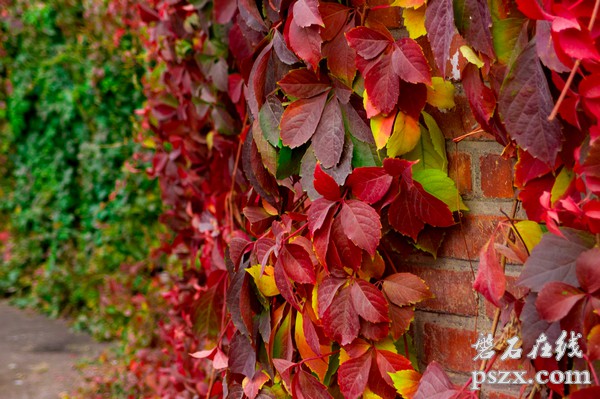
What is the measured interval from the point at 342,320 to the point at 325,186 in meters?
0.21

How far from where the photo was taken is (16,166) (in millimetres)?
5363

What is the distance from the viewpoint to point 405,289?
1.09 m

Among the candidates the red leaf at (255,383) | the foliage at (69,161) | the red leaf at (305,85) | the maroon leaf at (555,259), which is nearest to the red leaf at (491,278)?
the maroon leaf at (555,259)

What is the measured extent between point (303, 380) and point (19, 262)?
185 inches

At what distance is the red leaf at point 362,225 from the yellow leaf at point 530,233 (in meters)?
0.20

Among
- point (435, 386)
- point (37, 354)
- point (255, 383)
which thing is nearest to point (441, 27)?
point (435, 386)

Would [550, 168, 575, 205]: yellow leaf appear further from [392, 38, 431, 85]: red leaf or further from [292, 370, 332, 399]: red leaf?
[292, 370, 332, 399]: red leaf

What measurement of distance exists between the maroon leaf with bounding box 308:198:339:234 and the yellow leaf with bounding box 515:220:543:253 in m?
0.28

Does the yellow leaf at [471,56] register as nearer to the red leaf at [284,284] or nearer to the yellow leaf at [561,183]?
the yellow leaf at [561,183]

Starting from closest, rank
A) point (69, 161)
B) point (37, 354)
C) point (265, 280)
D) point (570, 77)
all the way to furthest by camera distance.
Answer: point (570, 77) < point (265, 280) < point (37, 354) < point (69, 161)

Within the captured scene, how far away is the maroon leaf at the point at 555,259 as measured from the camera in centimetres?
84

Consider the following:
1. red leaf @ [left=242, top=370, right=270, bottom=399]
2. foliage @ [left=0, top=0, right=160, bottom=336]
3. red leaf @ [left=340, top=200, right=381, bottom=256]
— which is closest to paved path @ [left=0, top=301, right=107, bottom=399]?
foliage @ [left=0, top=0, right=160, bottom=336]

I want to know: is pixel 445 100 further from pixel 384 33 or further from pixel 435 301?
pixel 435 301

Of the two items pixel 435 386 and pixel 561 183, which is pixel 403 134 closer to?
pixel 561 183
